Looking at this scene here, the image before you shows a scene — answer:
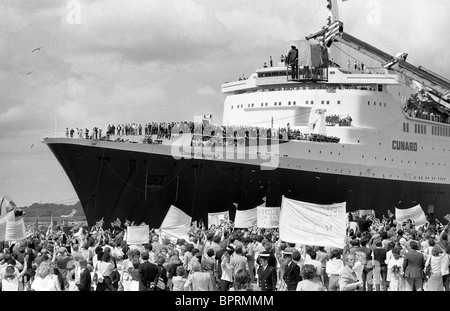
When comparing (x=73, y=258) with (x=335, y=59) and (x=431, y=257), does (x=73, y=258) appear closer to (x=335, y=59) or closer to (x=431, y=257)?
(x=431, y=257)

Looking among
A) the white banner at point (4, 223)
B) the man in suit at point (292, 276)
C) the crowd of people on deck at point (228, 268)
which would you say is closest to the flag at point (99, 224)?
the white banner at point (4, 223)

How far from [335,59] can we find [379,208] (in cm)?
891

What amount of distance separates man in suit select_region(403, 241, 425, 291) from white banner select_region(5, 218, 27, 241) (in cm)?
987

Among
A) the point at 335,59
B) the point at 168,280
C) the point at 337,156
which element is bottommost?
the point at 168,280

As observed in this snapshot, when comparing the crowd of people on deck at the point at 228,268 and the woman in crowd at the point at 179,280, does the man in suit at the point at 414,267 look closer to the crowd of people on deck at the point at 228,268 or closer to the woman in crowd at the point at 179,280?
the crowd of people on deck at the point at 228,268

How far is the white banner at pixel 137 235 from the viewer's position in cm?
2008

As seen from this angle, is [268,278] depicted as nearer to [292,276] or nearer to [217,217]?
[292,276]

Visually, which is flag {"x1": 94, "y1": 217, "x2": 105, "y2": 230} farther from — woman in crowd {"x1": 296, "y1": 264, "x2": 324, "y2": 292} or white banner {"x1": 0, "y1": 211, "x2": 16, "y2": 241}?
woman in crowd {"x1": 296, "y1": 264, "x2": 324, "y2": 292}

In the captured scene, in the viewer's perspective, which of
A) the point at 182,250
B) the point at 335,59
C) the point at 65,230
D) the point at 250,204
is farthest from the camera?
the point at 335,59

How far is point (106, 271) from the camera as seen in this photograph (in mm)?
13828

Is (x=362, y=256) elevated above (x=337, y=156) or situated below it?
below

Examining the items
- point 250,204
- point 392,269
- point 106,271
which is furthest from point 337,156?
point 106,271

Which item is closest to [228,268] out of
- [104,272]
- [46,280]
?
[104,272]

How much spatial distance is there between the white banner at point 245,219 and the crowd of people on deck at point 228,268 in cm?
857
